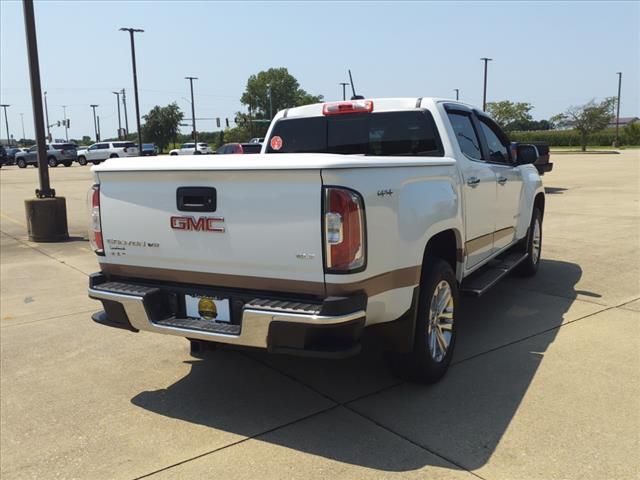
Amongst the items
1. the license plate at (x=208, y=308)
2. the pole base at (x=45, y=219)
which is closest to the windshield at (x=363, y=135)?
the license plate at (x=208, y=308)

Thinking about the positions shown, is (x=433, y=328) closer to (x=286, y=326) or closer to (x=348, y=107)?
(x=286, y=326)

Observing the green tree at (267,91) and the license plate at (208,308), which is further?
the green tree at (267,91)

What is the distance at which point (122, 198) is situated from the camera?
3.71 meters

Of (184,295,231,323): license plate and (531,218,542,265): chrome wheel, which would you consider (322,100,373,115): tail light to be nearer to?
(184,295,231,323): license plate

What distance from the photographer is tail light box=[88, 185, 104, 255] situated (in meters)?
3.85

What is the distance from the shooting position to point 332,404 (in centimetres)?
382

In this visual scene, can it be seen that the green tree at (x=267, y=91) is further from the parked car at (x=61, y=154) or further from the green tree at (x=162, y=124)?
the parked car at (x=61, y=154)

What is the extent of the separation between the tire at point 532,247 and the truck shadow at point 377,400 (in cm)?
153

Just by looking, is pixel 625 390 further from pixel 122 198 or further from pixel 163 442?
pixel 122 198

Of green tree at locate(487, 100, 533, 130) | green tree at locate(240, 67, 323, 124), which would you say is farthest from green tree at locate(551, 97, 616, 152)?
green tree at locate(240, 67, 323, 124)

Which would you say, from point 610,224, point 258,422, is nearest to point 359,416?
point 258,422

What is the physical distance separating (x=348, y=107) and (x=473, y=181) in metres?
1.19

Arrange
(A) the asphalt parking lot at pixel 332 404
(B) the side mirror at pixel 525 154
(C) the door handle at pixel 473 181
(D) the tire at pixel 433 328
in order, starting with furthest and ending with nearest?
(B) the side mirror at pixel 525 154 < (C) the door handle at pixel 473 181 < (D) the tire at pixel 433 328 < (A) the asphalt parking lot at pixel 332 404

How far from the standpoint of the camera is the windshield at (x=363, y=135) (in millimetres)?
4711
